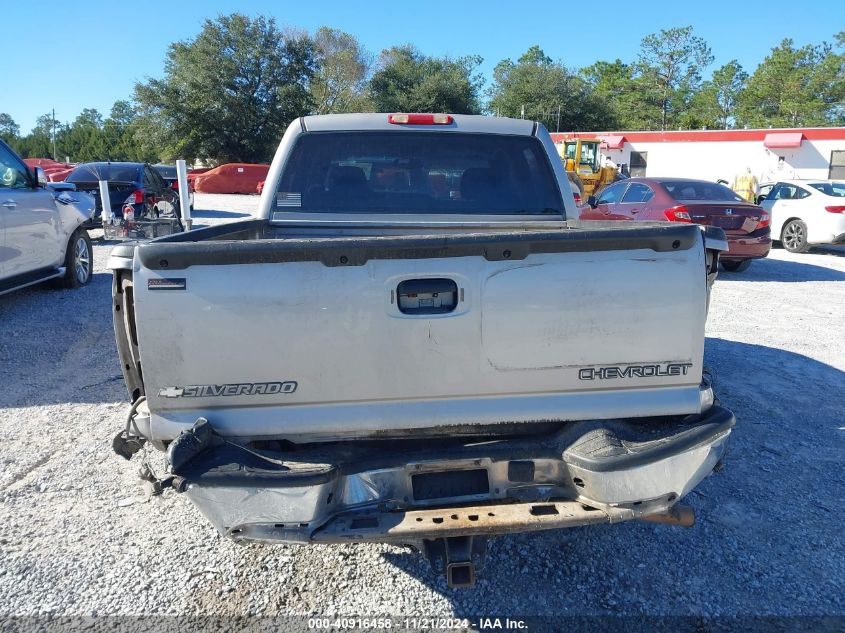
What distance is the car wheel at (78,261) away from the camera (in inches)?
345

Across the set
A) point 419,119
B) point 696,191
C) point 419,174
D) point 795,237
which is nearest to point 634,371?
point 419,174

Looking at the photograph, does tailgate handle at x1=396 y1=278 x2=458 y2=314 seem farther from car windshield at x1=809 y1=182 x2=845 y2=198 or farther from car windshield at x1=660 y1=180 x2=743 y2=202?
car windshield at x1=809 y1=182 x2=845 y2=198

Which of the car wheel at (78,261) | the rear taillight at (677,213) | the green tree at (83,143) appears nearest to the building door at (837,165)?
the rear taillight at (677,213)

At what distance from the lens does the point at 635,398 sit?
2.60 m

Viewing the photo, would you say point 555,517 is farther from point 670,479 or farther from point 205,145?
point 205,145

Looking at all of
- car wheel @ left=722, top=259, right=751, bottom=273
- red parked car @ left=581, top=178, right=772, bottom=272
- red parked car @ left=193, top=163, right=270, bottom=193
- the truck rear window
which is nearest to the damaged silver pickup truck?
the truck rear window

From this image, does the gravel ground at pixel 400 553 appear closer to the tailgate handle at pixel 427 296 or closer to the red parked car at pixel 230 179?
the tailgate handle at pixel 427 296

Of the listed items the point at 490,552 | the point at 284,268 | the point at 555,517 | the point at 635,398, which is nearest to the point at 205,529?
the point at 490,552

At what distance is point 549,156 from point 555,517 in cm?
254

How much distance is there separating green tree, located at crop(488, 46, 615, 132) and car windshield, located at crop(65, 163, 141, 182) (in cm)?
4537

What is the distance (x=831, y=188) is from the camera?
1438cm

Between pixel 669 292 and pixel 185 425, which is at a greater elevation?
pixel 669 292

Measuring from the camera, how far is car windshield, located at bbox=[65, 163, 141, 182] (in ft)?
47.0

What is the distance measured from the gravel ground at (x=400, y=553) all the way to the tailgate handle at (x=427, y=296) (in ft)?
4.36
